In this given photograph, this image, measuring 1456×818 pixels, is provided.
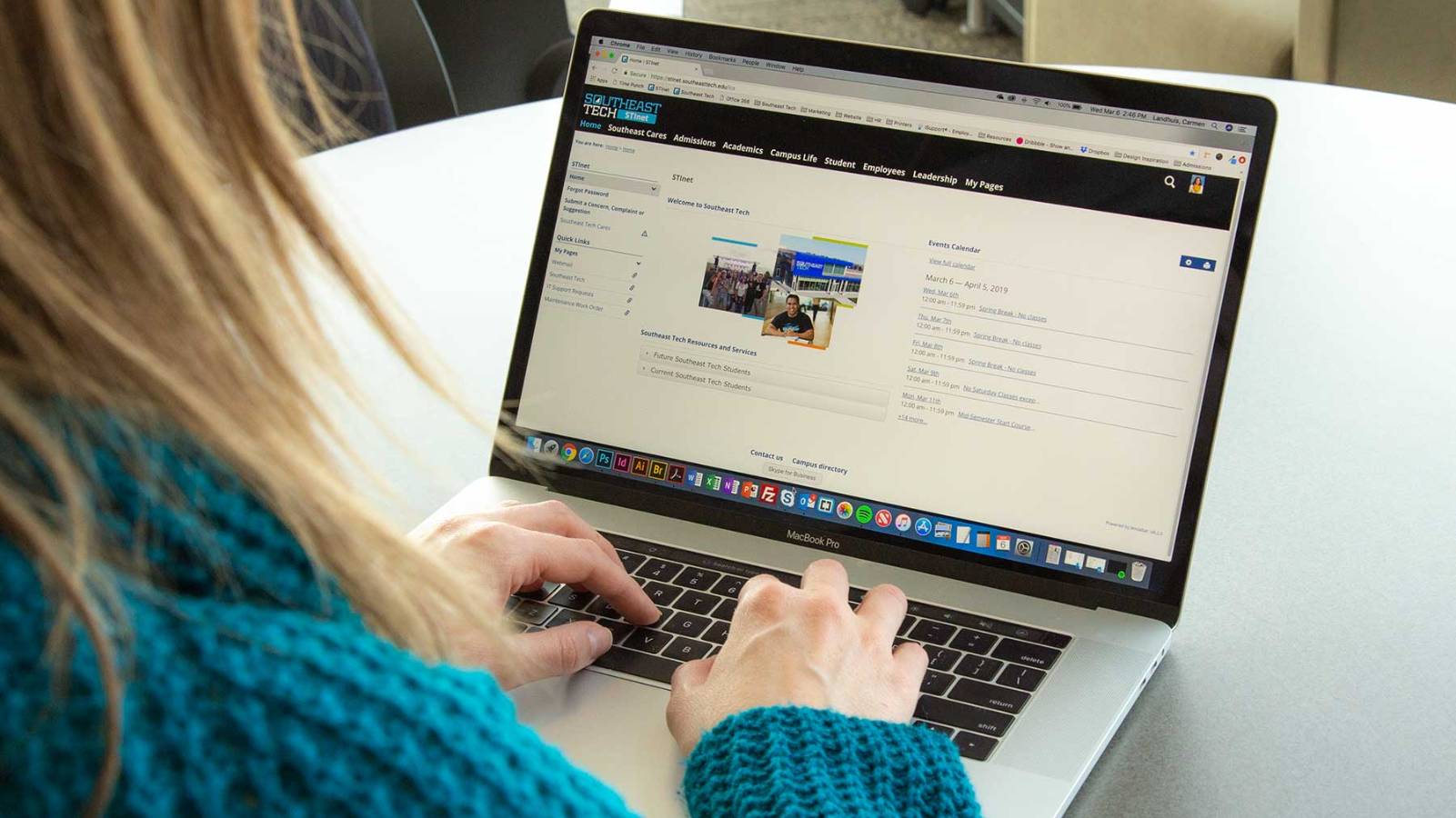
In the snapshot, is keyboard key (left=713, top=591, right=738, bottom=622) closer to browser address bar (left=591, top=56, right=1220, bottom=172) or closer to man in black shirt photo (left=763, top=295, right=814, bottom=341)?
man in black shirt photo (left=763, top=295, right=814, bottom=341)

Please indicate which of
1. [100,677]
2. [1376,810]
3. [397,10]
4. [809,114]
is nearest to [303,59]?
[100,677]

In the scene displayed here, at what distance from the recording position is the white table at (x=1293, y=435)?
26.9 inches

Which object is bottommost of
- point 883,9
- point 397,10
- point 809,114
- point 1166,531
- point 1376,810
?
point 1376,810

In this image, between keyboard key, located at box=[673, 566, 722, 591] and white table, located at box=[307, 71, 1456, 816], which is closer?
white table, located at box=[307, 71, 1456, 816]

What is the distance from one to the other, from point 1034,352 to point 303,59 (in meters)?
0.52

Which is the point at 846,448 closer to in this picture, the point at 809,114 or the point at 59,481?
the point at 809,114

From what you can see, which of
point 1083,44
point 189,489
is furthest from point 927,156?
point 1083,44

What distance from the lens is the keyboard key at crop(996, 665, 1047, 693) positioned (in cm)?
72

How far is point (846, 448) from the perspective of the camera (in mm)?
822

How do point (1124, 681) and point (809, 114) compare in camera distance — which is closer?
point (1124, 681)

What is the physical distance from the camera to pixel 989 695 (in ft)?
2.33

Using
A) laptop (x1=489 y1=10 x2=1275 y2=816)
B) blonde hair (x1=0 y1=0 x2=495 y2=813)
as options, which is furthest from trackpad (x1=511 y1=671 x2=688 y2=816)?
blonde hair (x1=0 y1=0 x2=495 y2=813)

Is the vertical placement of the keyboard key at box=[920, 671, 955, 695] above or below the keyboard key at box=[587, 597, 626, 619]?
above

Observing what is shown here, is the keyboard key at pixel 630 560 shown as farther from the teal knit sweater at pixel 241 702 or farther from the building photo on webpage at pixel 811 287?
the teal knit sweater at pixel 241 702
